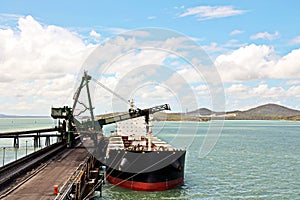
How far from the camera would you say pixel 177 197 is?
30.8m

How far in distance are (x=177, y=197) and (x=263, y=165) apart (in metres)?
24.2

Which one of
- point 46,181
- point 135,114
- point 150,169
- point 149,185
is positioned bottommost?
point 149,185

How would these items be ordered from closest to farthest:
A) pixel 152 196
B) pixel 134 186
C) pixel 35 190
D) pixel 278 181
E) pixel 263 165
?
1. pixel 35 190
2. pixel 152 196
3. pixel 134 186
4. pixel 278 181
5. pixel 263 165

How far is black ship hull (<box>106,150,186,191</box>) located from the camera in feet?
105

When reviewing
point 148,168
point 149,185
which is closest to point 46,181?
point 148,168

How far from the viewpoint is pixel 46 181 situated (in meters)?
23.6

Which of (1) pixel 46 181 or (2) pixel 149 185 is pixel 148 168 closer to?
(2) pixel 149 185

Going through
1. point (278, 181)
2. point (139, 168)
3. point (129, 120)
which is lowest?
point (278, 181)

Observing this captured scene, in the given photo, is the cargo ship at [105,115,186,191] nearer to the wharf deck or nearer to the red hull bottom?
the red hull bottom

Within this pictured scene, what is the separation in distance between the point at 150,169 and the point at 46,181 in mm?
10738

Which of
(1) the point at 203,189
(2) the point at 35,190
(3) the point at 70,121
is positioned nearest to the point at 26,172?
(2) the point at 35,190

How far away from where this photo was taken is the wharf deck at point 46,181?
64.7 ft

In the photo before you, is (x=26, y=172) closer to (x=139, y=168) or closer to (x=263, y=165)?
(x=139, y=168)

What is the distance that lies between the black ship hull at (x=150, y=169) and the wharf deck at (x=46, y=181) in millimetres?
4664
